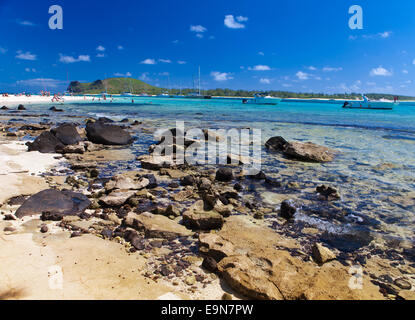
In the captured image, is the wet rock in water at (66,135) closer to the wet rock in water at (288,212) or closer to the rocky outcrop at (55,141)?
the rocky outcrop at (55,141)

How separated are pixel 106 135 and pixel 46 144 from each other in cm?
300

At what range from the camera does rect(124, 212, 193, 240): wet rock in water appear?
4.61 metres

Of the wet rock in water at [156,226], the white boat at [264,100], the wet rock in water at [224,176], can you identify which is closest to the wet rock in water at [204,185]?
the wet rock in water at [224,176]

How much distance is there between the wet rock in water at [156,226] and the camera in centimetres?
461

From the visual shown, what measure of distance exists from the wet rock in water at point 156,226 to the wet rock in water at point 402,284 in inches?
123

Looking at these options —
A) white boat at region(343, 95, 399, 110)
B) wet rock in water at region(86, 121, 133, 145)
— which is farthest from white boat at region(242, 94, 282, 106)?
wet rock in water at region(86, 121, 133, 145)

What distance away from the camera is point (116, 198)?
5.83 meters

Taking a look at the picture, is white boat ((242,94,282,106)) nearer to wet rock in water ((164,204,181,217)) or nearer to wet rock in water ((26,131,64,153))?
wet rock in water ((26,131,64,153))

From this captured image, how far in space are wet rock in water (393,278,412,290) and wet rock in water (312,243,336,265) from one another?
0.82 m

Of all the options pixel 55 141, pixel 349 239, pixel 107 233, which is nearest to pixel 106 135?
pixel 55 141

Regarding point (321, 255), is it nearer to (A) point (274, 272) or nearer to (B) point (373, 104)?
(A) point (274, 272)

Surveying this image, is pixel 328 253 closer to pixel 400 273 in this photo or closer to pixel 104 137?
pixel 400 273
